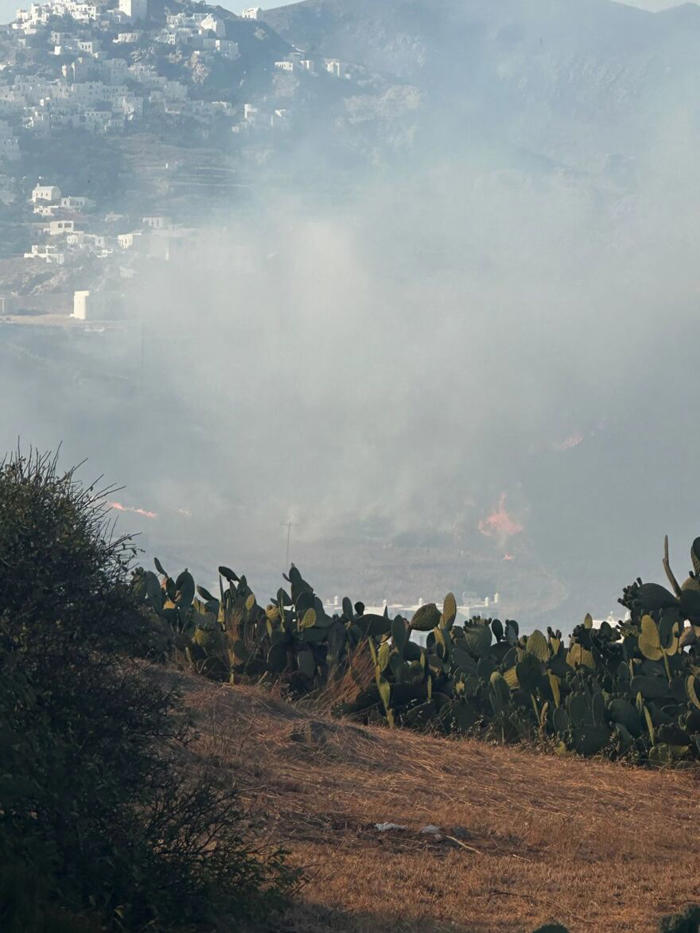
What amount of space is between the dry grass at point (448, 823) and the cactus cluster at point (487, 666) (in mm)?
416

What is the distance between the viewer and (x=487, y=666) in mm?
11047

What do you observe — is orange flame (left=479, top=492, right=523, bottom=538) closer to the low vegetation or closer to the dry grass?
the low vegetation

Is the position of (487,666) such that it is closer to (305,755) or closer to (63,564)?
(305,755)

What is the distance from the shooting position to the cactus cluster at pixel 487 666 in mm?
10055

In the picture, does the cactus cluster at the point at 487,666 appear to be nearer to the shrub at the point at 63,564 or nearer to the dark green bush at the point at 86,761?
the shrub at the point at 63,564

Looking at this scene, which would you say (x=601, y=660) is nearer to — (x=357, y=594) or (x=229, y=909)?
(x=229, y=909)

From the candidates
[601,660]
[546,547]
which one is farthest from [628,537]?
[601,660]

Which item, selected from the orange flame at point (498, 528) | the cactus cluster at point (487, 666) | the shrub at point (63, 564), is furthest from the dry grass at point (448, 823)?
the orange flame at point (498, 528)

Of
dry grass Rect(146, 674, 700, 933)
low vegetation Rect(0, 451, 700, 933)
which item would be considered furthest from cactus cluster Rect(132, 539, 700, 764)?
dry grass Rect(146, 674, 700, 933)

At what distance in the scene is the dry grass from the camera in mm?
5879

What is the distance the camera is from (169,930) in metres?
4.96

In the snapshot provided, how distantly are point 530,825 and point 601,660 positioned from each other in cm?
398

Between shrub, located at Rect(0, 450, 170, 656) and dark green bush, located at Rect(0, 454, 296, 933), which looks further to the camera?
shrub, located at Rect(0, 450, 170, 656)

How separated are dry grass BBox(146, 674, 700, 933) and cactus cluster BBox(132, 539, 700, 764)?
42 cm
